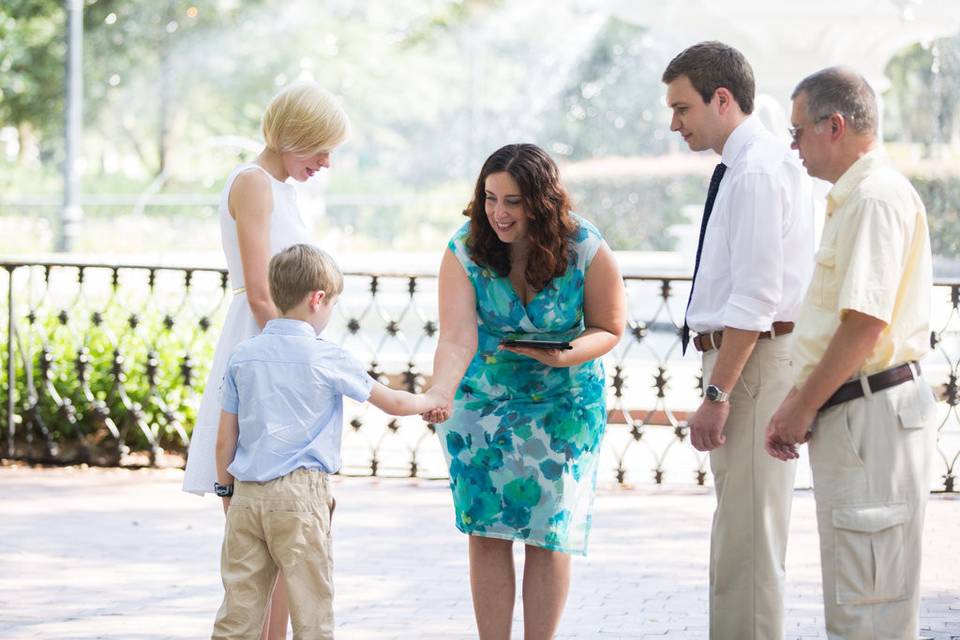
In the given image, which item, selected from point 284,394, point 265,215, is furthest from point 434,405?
point 265,215

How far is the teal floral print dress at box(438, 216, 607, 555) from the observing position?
3.98 meters

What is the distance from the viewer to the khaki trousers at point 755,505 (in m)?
3.80

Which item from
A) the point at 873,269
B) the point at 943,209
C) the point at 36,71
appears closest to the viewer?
the point at 873,269

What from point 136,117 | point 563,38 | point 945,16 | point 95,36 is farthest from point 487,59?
point 945,16

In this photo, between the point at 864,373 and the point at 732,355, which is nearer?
the point at 864,373

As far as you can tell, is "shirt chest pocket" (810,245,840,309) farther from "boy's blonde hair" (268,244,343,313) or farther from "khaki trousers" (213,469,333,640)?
"khaki trousers" (213,469,333,640)

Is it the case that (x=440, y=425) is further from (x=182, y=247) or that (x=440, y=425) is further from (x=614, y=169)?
(x=182, y=247)

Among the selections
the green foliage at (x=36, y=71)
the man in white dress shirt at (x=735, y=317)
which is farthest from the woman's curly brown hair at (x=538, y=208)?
the green foliage at (x=36, y=71)

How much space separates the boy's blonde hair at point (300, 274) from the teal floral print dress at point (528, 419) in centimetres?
49

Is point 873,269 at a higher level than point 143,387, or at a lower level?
higher

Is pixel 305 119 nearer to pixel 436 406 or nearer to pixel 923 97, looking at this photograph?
pixel 436 406

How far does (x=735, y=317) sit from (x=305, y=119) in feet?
4.49

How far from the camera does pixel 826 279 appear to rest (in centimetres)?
338

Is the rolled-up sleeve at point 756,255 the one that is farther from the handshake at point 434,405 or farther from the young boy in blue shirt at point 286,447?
the young boy in blue shirt at point 286,447
